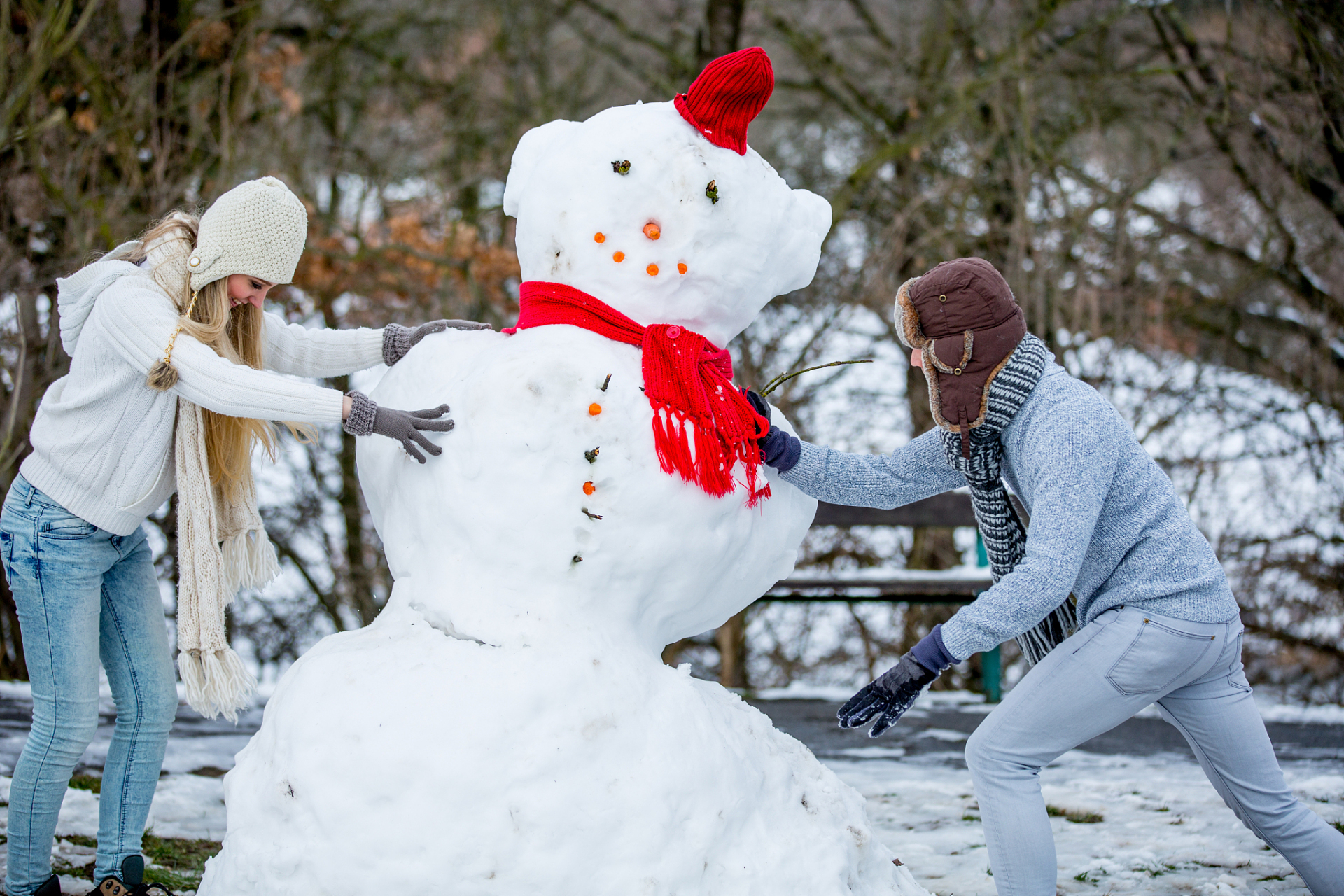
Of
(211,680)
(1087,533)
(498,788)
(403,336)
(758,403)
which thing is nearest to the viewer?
(498,788)

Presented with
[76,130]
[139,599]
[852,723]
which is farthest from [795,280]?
[76,130]

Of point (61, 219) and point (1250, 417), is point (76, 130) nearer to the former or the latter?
point (61, 219)

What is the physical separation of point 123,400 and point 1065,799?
3.00 metres

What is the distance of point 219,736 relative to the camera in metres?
4.31

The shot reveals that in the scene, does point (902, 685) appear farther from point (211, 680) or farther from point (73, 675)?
point (73, 675)

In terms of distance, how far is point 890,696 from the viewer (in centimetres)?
214

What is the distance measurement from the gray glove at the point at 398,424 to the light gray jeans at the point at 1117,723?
1245mm

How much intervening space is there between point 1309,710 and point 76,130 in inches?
269

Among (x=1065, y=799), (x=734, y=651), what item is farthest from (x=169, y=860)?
(x=734, y=651)

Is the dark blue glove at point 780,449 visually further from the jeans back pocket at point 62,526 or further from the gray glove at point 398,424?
the jeans back pocket at point 62,526

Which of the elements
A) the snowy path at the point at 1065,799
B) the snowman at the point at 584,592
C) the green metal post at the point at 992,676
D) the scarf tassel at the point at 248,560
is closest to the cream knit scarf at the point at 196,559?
the scarf tassel at the point at 248,560

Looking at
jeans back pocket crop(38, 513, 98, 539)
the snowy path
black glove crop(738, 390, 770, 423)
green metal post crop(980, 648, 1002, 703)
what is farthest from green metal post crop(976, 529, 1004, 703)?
jeans back pocket crop(38, 513, 98, 539)

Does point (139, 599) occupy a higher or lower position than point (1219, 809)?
higher

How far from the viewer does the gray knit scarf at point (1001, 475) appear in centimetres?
219
